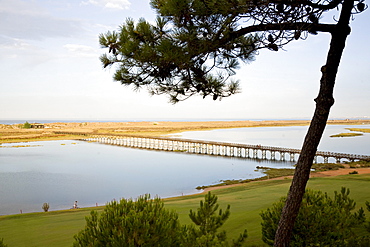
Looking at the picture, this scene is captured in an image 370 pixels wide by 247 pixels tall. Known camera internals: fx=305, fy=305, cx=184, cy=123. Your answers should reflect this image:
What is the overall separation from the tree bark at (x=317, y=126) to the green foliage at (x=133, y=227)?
1827 millimetres

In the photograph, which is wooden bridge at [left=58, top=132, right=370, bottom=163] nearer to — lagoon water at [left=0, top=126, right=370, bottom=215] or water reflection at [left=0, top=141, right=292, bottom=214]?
lagoon water at [left=0, top=126, right=370, bottom=215]

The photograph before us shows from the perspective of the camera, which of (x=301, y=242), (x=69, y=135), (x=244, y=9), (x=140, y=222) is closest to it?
(x=140, y=222)

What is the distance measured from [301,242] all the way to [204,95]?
3468mm

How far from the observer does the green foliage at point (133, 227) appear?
3.91 metres

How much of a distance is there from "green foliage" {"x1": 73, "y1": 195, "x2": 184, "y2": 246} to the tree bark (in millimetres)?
1827

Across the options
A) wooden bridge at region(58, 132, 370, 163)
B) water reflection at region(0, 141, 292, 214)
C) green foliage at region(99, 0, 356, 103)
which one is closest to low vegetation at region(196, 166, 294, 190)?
water reflection at region(0, 141, 292, 214)

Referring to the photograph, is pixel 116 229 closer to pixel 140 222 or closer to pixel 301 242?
pixel 140 222

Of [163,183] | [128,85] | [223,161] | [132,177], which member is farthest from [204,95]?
[223,161]

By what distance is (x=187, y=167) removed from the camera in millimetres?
42906

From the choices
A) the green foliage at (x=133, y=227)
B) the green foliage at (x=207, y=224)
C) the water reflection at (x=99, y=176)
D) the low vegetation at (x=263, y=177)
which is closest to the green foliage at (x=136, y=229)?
the green foliage at (x=133, y=227)

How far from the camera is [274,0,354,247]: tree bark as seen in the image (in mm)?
4867

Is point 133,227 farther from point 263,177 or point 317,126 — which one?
point 263,177

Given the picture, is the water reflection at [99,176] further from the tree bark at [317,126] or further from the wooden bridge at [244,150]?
the tree bark at [317,126]

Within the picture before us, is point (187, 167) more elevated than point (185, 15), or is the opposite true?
point (185, 15)
